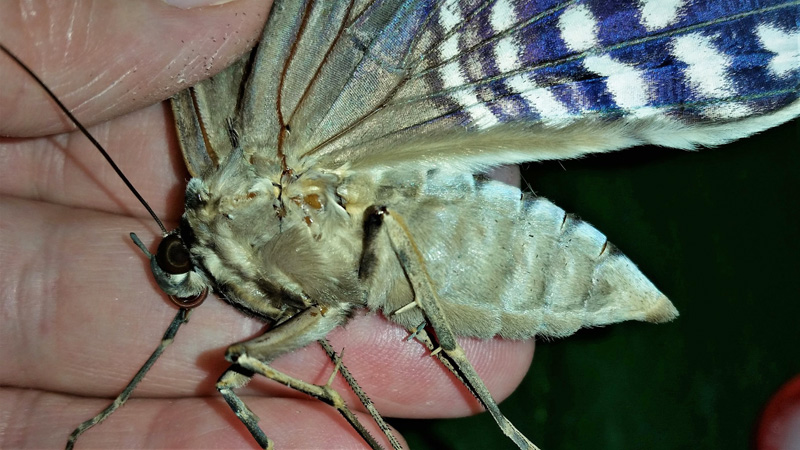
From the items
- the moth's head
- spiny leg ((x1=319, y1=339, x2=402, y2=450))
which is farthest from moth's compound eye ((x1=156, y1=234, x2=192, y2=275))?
spiny leg ((x1=319, y1=339, x2=402, y2=450))

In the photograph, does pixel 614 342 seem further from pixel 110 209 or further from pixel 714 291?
pixel 110 209

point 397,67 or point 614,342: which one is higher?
point 397,67

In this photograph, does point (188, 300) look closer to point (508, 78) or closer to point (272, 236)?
point (272, 236)

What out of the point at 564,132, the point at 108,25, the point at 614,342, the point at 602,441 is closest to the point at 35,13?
the point at 108,25

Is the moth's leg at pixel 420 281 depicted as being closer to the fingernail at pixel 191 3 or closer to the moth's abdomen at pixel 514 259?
the moth's abdomen at pixel 514 259

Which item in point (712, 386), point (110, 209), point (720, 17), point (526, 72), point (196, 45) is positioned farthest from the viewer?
point (110, 209)

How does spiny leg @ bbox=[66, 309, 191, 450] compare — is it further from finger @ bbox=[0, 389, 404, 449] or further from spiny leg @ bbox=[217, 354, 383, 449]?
spiny leg @ bbox=[217, 354, 383, 449]
